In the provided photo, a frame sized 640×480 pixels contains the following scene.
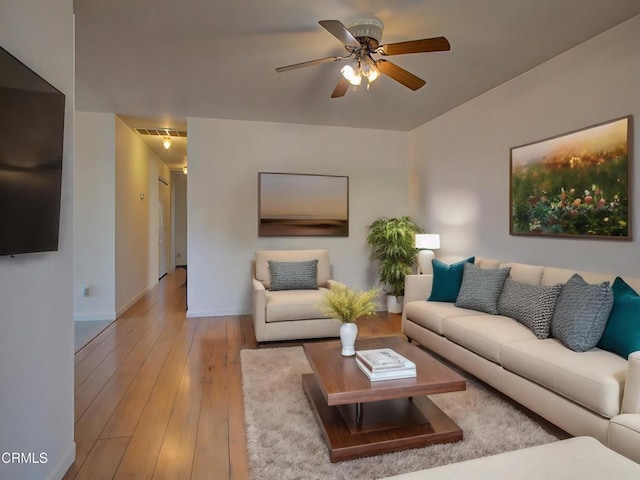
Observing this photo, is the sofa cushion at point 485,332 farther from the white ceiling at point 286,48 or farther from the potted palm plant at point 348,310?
the white ceiling at point 286,48

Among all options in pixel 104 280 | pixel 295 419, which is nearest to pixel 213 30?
pixel 295 419

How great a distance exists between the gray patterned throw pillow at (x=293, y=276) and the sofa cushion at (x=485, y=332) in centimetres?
160

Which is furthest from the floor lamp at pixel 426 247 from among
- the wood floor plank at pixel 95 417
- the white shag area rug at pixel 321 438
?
the wood floor plank at pixel 95 417

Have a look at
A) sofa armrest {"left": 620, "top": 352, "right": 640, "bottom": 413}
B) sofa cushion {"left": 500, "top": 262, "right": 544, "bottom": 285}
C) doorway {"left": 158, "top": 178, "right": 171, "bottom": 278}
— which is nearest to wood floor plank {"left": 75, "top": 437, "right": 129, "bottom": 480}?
sofa armrest {"left": 620, "top": 352, "right": 640, "bottom": 413}

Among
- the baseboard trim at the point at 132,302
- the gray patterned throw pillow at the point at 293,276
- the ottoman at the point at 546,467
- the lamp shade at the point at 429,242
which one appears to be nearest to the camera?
the ottoman at the point at 546,467

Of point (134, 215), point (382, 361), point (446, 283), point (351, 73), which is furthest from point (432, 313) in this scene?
point (134, 215)

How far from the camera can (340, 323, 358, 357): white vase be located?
2229 mm

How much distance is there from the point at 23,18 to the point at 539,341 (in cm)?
311

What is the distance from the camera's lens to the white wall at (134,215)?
462 cm

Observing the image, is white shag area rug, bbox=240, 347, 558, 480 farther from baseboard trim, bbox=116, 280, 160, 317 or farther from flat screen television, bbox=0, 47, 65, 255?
baseboard trim, bbox=116, 280, 160, 317

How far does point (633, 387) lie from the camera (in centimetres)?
154

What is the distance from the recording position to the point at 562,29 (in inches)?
98.7

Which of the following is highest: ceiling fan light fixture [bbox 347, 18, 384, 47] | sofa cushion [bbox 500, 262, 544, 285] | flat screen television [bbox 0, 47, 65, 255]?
ceiling fan light fixture [bbox 347, 18, 384, 47]

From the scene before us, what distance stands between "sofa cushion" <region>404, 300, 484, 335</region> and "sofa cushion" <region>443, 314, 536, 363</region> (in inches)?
3.5
